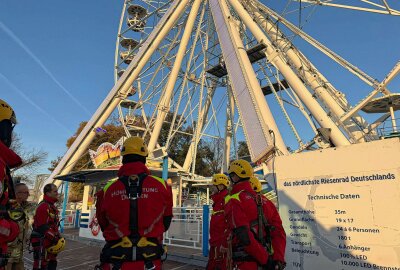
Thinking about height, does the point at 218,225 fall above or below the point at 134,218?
below

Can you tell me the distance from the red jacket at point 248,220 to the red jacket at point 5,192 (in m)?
1.90

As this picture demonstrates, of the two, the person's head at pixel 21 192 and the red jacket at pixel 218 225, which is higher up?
the person's head at pixel 21 192

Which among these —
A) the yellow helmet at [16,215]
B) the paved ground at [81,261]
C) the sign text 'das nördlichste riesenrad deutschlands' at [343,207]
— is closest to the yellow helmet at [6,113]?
Result: the yellow helmet at [16,215]

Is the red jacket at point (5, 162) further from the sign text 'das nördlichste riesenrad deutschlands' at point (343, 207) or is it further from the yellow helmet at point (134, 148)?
the sign text 'das nördlichste riesenrad deutschlands' at point (343, 207)

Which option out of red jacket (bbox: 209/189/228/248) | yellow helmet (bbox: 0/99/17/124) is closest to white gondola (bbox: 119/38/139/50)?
red jacket (bbox: 209/189/228/248)

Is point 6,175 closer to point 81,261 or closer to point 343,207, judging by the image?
point 343,207

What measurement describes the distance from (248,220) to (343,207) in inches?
93.1

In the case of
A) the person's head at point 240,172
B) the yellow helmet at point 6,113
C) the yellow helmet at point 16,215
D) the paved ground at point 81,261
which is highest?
the yellow helmet at point 6,113

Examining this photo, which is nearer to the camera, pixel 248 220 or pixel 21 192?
pixel 248 220

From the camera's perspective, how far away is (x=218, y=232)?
504 cm

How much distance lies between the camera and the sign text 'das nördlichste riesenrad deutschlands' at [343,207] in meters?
4.44

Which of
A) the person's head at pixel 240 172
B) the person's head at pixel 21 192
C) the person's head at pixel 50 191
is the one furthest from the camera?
the person's head at pixel 50 191

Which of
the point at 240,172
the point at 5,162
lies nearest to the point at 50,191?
the point at 5,162

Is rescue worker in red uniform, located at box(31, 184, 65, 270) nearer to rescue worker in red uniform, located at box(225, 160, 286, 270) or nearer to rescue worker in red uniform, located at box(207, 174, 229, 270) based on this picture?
rescue worker in red uniform, located at box(207, 174, 229, 270)
